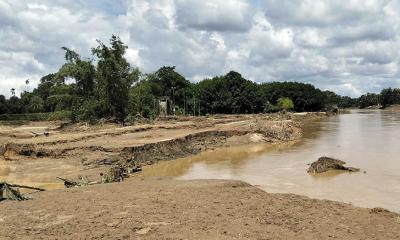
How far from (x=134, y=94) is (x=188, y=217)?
43411 millimetres

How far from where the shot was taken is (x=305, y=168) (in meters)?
23.9

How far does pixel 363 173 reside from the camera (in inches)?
841

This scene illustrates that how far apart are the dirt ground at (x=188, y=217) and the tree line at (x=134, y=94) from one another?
35813mm

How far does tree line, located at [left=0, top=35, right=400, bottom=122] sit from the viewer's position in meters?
49.3

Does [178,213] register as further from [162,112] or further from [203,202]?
[162,112]

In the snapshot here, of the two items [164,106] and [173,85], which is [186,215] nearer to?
[164,106]

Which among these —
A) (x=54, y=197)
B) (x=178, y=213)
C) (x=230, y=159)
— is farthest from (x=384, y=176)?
(x=54, y=197)

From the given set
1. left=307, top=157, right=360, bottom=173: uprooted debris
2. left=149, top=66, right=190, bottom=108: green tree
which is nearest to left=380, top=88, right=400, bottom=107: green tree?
left=149, top=66, right=190, bottom=108: green tree

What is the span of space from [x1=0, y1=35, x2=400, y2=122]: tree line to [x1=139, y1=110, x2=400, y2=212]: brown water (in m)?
19.8

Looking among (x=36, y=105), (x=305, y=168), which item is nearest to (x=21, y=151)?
(x=305, y=168)

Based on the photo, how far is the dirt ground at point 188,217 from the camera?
948 centimetres

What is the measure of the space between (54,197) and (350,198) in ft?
31.9

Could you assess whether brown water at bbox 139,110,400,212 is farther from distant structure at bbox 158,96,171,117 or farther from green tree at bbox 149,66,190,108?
green tree at bbox 149,66,190,108

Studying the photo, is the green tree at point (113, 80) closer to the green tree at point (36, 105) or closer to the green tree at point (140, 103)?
the green tree at point (140, 103)
